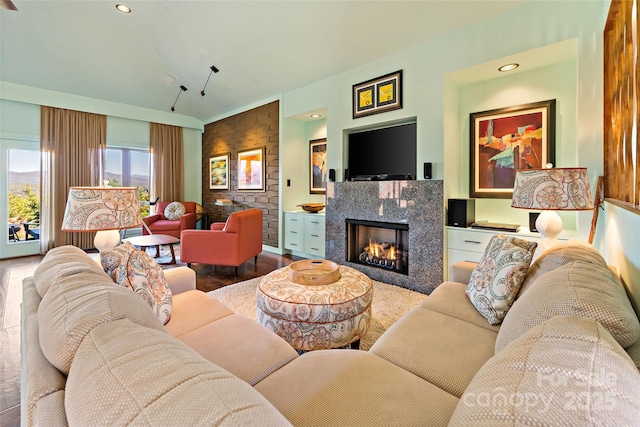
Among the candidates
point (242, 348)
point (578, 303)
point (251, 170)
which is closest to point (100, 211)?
point (242, 348)

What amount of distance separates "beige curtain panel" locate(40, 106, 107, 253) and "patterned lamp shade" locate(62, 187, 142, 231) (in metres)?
4.31

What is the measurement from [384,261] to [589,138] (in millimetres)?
2280

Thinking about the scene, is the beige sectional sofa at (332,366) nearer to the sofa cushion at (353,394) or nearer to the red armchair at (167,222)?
the sofa cushion at (353,394)

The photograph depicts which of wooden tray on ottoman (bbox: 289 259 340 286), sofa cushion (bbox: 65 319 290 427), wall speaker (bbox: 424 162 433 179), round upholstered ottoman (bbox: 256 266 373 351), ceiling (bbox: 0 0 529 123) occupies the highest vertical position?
ceiling (bbox: 0 0 529 123)

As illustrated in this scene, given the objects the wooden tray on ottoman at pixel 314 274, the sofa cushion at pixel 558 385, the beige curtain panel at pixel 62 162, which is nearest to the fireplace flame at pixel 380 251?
the wooden tray on ottoman at pixel 314 274

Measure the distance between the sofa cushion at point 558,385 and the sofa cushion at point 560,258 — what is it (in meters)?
0.91

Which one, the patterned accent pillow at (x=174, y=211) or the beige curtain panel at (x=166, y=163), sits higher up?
the beige curtain panel at (x=166, y=163)

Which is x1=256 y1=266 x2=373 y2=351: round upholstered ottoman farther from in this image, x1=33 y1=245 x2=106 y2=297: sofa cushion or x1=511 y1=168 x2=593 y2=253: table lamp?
x1=511 y1=168 x2=593 y2=253: table lamp

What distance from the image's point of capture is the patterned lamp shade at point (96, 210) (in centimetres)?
182

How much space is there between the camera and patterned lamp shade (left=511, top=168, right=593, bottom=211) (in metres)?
1.89

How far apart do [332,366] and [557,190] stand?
1894mm

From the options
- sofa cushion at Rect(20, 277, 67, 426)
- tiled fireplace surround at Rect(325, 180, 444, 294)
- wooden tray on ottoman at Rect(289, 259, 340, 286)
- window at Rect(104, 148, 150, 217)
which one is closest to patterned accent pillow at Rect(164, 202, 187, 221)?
window at Rect(104, 148, 150, 217)

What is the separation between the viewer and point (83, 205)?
183 centimetres

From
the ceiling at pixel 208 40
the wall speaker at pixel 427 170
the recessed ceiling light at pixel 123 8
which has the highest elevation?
the recessed ceiling light at pixel 123 8
